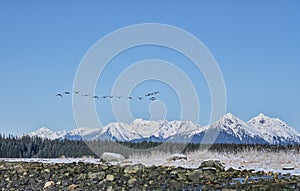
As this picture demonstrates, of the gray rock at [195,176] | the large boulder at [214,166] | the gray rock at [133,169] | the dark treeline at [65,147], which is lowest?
the gray rock at [195,176]

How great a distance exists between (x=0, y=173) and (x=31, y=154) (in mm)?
21558

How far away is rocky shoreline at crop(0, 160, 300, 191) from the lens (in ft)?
50.4

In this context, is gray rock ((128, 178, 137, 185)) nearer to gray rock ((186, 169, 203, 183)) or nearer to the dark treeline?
gray rock ((186, 169, 203, 183))

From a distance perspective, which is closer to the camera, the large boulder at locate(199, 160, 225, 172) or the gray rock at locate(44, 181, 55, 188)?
the gray rock at locate(44, 181, 55, 188)

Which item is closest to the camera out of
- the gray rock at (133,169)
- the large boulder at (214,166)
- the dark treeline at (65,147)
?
the gray rock at (133,169)

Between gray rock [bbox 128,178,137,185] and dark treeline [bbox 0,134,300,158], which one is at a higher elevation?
dark treeline [bbox 0,134,300,158]

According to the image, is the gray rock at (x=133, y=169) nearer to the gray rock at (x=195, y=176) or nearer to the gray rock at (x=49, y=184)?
the gray rock at (x=195, y=176)

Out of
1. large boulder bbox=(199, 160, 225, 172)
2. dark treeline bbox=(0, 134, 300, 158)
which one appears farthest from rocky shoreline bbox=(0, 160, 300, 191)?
dark treeline bbox=(0, 134, 300, 158)

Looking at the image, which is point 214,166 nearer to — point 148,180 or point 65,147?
point 148,180

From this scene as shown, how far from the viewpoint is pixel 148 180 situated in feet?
55.5

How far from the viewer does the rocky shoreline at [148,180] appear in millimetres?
15352

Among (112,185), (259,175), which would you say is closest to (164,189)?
(112,185)

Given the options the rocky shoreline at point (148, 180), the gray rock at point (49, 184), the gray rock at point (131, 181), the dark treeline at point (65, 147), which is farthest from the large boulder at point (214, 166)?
the dark treeline at point (65, 147)

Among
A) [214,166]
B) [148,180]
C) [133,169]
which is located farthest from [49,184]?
[214,166]
